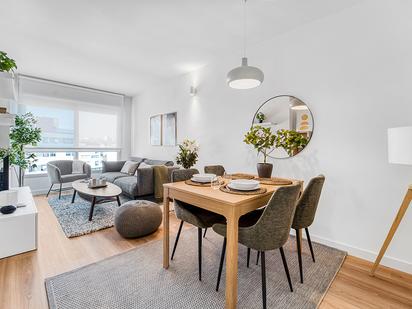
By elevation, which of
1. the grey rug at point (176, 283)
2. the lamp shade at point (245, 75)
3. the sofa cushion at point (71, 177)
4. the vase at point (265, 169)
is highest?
the lamp shade at point (245, 75)

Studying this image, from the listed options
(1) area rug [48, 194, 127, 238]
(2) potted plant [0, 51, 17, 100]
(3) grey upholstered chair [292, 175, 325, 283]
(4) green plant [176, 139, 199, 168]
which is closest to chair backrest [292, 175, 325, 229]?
(3) grey upholstered chair [292, 175, 325, 283]

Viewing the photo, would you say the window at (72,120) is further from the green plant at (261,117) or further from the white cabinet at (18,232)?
the green plant at (261,117)

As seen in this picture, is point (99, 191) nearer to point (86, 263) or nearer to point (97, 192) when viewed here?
point (97, 192)

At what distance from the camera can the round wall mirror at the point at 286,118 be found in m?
2.56

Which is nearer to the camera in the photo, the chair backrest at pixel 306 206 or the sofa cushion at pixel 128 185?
the chair backrest at pixel 306 206

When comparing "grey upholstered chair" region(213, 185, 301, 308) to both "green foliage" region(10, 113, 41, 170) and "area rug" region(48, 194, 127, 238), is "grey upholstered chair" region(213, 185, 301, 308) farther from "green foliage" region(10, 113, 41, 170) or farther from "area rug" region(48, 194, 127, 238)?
"green foliage" region(10, 113, 41, 170)

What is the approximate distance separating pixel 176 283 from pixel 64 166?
4223 mm

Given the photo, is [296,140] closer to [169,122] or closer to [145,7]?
[145,7]

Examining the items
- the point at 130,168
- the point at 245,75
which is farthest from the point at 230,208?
the point at 130,168

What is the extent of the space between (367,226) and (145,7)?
333 centimetres

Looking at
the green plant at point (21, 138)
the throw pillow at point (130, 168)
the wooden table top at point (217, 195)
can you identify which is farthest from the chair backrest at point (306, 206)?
the green plant at point (21, 138)

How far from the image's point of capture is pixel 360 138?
7.20ft

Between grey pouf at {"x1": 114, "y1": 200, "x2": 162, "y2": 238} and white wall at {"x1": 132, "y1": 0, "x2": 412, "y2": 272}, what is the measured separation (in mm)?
1558

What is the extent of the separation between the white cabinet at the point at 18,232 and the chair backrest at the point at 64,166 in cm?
254
